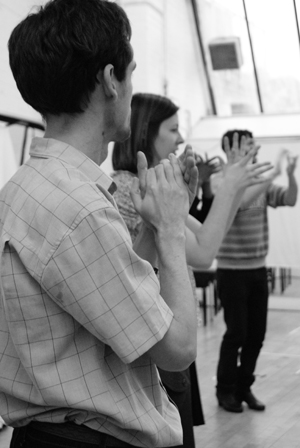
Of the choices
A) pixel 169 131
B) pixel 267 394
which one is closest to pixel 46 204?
pixel 169 131

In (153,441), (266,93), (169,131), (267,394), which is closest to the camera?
(153,441)

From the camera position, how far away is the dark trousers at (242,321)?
13.1 ft

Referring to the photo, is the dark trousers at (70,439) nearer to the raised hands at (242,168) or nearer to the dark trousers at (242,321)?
the raised hands at (242,168)

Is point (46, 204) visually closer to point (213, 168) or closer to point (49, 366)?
point (49, 366)

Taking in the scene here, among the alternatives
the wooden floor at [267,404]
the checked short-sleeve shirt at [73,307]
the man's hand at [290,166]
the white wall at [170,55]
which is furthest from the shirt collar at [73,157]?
the white wall at [170,55]

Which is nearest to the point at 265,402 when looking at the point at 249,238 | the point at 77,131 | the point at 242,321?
the point at 242,321

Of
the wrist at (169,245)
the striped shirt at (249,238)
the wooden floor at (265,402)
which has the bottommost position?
the wooden floor at (265,402)

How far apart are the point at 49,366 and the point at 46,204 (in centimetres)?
23

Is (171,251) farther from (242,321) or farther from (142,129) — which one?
(242,321)

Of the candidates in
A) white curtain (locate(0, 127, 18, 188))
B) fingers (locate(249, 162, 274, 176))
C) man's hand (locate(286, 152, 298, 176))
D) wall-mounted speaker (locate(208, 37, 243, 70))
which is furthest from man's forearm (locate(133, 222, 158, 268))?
wall-mounted speaker (locate(208, 37, 243, 70))

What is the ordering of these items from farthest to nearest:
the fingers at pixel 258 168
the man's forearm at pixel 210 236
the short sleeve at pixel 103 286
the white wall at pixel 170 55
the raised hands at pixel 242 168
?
the white wall at pixel 170 55, the fingers at pixel 258 168, the raised hands at pixel 242 168, the man's forearm at pixel 210 236, the short sleeve at pixel 103 286

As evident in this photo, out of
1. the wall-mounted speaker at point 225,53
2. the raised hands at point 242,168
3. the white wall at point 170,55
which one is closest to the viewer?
the raised hands at point 242,168

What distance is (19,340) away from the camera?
0.95 metres

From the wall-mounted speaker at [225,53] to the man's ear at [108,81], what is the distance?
990cm
